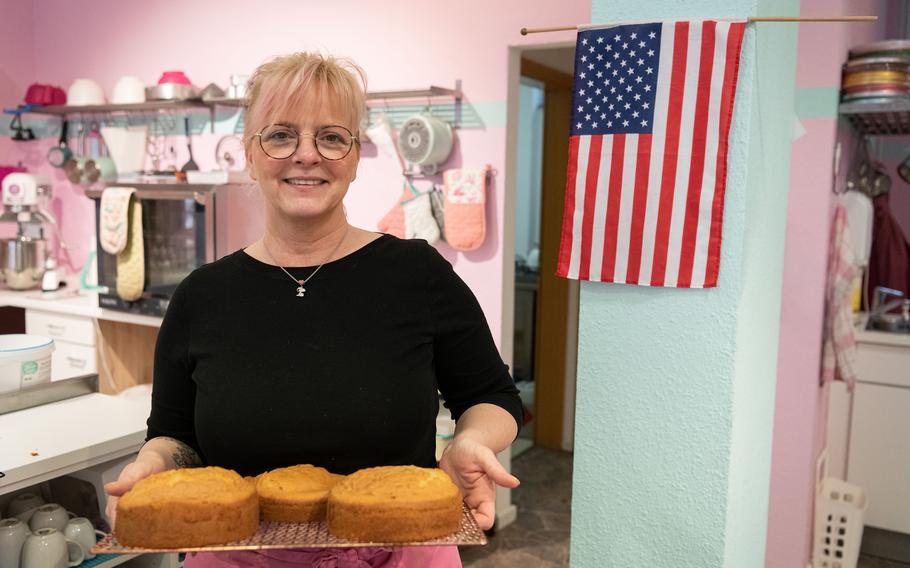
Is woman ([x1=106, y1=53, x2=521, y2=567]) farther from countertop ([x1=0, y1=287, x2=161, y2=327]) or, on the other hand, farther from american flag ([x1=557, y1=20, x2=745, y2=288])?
countertop ([x1=0, y1=287, x2=161, y2=327])

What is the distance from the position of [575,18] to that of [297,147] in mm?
2256

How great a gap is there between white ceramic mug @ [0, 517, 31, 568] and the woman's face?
109 cm

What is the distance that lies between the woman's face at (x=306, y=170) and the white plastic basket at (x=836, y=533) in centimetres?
273

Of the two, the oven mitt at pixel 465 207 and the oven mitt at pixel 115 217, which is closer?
the oven mitt at pixel 465 207

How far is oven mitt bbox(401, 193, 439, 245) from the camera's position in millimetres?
3486

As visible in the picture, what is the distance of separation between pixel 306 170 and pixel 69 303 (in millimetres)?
3357

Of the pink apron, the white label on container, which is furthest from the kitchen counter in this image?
the pink apron

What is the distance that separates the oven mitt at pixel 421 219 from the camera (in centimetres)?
349

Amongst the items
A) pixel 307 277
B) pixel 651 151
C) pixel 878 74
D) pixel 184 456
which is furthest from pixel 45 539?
pixel 878 74

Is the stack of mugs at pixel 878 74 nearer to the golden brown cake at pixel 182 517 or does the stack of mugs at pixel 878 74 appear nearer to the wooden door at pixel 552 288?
the wooden door at pixel 552 288

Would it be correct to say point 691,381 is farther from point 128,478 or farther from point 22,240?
point 22,240

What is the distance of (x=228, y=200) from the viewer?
359 cm

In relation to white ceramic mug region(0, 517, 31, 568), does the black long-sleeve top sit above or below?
above

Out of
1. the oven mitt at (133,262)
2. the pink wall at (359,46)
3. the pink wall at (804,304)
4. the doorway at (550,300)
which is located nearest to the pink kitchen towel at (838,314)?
the pink wall at (804,304)
